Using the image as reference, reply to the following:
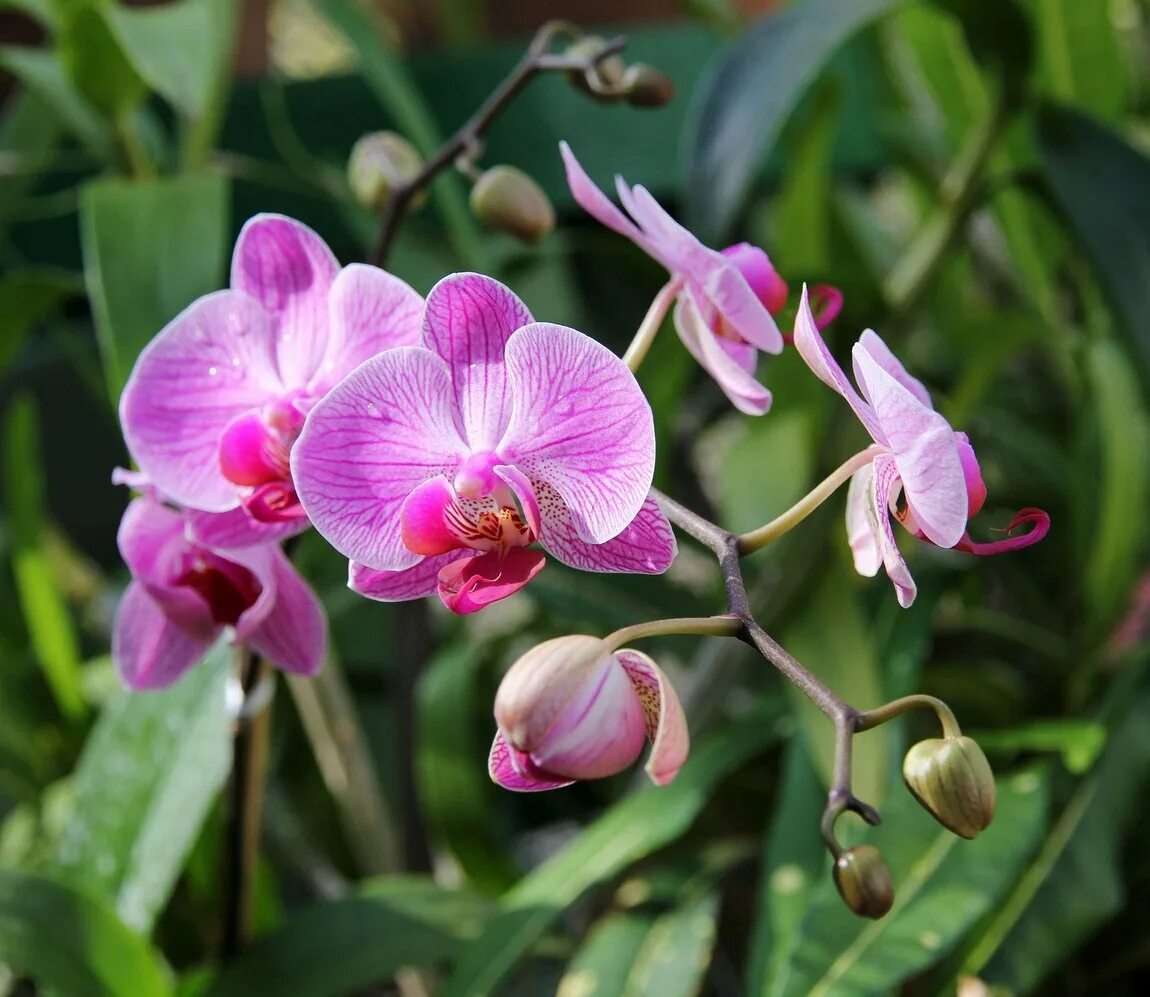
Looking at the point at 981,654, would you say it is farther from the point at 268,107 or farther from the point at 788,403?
the point at 268,107

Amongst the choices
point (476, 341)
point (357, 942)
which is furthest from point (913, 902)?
point (476, 341)

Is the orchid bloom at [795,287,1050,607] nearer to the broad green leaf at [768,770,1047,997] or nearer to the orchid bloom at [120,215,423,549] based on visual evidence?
the orchid bloom at [120,215,423,549]

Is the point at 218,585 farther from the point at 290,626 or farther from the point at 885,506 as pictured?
the point at 885,506

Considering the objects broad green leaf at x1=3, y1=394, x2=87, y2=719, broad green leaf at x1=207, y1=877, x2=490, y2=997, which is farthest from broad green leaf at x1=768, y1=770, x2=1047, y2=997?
broad green leaf at x1=3, y1=394, x2=87, y2=719

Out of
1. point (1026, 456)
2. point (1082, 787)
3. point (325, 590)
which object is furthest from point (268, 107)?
point (1082, 787)

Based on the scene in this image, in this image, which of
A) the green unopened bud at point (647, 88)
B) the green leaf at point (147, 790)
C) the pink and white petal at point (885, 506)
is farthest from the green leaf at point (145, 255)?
the pink and white petal at point (885, 506)

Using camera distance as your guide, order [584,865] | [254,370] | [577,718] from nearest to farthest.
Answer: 1. [577,718]
2. [254,370]
3. [584,865]
